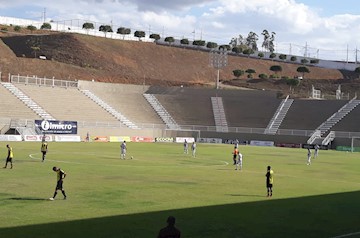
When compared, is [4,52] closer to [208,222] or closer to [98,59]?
[98,59]

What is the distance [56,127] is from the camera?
252 ft

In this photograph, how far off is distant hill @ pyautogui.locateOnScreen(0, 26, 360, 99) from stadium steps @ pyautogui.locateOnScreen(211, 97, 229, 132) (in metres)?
20.1

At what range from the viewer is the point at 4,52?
378 ft

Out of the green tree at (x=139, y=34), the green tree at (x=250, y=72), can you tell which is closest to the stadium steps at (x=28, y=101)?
the green tree at (x=250, y=72)

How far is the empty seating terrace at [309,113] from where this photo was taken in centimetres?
9394

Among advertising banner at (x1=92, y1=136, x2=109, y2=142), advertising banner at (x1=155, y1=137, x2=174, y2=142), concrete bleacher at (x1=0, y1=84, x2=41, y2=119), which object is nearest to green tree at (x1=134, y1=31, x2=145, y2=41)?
advertising banner at (x1=155, y1=137, x2=174, y2=142)

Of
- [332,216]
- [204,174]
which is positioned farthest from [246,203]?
[204,174]

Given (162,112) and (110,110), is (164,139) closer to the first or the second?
(110,110)

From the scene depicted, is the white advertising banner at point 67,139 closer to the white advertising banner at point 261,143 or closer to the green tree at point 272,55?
the white advertising banner at point 261,143

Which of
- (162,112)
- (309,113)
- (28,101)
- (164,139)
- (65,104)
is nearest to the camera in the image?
(28,101)

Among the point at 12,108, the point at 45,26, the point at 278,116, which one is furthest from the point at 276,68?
the point at 12,108

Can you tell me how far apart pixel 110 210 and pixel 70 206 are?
75.1 inches

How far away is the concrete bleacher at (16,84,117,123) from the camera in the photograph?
84938 mm

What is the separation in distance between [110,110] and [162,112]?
11.3 meters
